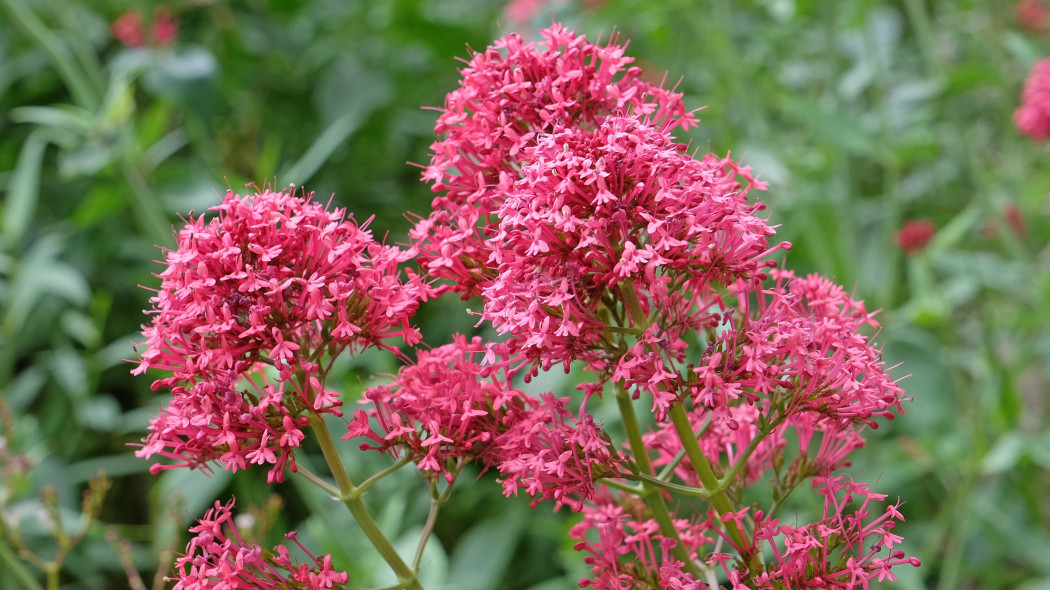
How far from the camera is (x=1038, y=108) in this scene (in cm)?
246

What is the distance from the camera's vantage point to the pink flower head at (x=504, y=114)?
97 cm

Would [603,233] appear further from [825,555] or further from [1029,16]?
[1029,16]

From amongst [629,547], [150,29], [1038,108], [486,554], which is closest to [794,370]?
[629,547]

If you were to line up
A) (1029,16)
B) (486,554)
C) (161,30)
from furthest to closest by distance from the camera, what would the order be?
(1029,16) → (161,30) → (486,554)

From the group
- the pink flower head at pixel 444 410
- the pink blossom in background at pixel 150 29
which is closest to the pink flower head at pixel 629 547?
the pink flower head at pixel 444 410

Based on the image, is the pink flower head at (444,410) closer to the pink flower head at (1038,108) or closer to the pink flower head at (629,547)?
the pink flower head at (629,547)

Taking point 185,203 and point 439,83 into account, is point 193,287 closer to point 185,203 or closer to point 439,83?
point 185,203

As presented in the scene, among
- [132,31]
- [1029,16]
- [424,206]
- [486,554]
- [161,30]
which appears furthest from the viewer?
[1029,16]

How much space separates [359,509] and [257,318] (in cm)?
25

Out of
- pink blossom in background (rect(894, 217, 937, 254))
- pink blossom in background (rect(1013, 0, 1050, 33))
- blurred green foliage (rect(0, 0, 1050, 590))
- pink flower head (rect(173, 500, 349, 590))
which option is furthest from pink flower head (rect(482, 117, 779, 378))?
pink blossom in background (rect(1013, 0, 1050, 33))

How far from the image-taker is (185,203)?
7.64ft

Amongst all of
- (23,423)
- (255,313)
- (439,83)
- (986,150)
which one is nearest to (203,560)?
(255,313)

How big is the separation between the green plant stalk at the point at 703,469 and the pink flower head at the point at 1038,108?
2003 mm

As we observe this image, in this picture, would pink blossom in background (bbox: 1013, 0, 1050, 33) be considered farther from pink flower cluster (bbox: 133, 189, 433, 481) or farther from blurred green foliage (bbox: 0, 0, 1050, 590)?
pink flower cluster (bbox: 133, 189, 433, 481)
